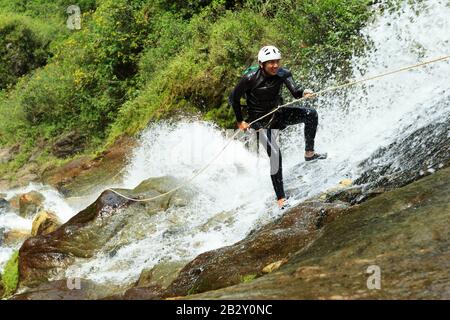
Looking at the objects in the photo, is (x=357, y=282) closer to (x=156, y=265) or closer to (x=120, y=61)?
(x=156, y=265)

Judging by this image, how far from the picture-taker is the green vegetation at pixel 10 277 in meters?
8.49

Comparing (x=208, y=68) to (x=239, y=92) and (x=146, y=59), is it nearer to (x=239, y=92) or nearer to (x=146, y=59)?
(x=146, y=59)

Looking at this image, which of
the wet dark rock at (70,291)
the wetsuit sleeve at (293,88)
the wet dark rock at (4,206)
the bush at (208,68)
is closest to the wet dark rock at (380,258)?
the wetsuit sleeve at (293,88)

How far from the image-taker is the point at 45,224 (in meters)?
10.2

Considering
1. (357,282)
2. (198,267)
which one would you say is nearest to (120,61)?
(198,267)

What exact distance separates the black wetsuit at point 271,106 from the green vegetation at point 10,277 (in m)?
4.36

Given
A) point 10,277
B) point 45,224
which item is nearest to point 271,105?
point 10,277

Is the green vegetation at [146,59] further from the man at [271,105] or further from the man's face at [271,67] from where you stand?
the man's face at [271,67]

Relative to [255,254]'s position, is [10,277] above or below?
above

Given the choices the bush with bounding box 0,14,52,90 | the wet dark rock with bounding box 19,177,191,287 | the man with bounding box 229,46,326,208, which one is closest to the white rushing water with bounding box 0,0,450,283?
the wet dark rock with bounding box 19,177,191,287

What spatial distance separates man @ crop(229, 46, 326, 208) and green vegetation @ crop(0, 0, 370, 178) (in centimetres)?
387

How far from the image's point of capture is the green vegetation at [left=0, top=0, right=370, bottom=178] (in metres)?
11.4

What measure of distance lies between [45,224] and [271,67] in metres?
5.67

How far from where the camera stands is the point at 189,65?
42.8 ft
